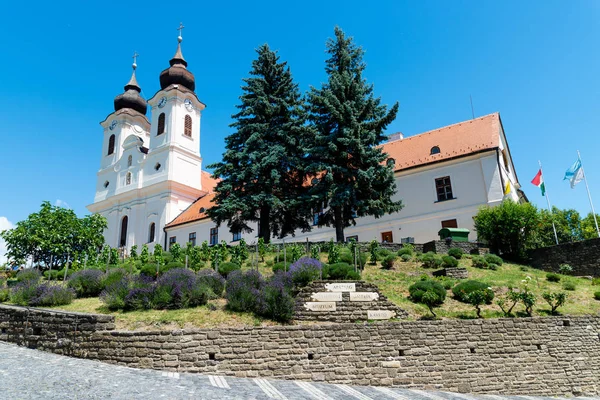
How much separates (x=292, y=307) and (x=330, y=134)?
13.3 meters

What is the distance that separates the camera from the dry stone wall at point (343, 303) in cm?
1298

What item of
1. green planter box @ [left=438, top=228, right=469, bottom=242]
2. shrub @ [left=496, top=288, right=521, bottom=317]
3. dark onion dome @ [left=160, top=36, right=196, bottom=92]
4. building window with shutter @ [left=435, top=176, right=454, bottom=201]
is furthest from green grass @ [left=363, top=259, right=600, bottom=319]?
dark onion dome @ [left=160, top=36, right=196, bottom=92]

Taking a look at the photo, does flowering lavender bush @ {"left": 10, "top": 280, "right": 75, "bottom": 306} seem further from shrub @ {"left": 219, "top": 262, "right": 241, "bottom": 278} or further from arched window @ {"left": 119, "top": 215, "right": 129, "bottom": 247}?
arched window @ {"left": 119, "top": 215, "right": 129, "bottom": 247}

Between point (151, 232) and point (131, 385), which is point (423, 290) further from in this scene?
point (151, 232)

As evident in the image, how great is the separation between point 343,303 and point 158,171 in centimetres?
3149

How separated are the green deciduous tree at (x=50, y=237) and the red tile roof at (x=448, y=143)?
8.03m

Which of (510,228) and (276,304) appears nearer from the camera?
(276,304)

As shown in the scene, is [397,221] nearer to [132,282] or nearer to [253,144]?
[253,144]

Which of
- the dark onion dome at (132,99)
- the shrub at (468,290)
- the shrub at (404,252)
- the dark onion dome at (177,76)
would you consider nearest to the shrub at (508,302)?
the shrub at (468,290)

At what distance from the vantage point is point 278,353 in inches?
421

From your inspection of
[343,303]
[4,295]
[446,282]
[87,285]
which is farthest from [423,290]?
[4,295]

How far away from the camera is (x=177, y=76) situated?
139 ft

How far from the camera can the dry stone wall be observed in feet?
42.6

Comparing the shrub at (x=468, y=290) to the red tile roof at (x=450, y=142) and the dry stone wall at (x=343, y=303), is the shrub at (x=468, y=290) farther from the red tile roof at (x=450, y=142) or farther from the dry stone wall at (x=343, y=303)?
the red tile roof at (x=450, y=142)
